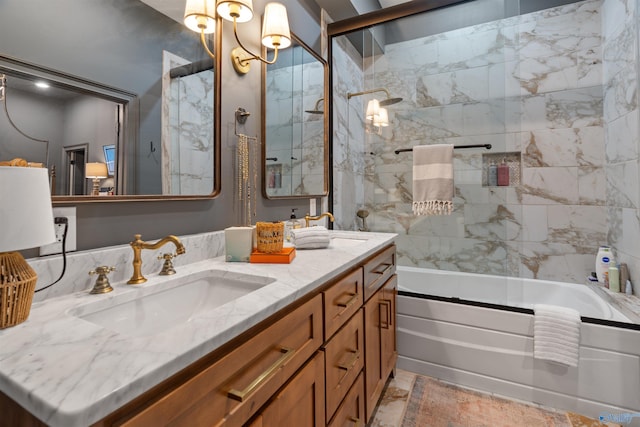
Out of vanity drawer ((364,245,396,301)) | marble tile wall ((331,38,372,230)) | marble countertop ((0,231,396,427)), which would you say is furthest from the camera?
marble tile wall ((331,38,372,230))

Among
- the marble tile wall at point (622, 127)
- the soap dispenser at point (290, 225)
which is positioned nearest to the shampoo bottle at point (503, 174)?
the marble tile wall at point (622, 127)

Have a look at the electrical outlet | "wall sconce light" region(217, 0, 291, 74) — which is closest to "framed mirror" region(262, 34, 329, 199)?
"wall sconce light" region(217, 0, 291, 74)

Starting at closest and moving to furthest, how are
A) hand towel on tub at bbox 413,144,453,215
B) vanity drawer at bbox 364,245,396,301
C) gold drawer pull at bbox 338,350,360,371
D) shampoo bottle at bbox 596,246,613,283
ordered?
gold drawer pull at bbox 338,350,360,371 < vanity drawer at bbox 364,245,396,301 < shampoo bottle at bbox 596,246,613,283 < hand towel on tub at bbox 413,144,453,215

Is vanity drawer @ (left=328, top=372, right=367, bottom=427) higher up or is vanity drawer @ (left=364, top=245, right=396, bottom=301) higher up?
vanity drawer @ (left=364, top=245, right=396, bottom=301)

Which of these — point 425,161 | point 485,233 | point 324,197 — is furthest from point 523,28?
point 324,197

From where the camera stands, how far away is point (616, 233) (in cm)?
209

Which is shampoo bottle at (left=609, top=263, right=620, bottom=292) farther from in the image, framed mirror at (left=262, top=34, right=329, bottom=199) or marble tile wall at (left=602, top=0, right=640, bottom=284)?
framed mirror at (left=262, top=34, right=329, bottom=199)

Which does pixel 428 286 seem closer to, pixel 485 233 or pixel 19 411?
pixel 485 233

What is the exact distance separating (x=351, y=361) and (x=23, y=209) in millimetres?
1037

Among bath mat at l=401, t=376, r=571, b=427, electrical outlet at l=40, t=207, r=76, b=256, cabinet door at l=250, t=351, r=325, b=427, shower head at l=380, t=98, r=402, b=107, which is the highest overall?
shower head at l=380, t=98, r=402, b=107

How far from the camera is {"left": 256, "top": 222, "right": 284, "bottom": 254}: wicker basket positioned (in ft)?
3.70

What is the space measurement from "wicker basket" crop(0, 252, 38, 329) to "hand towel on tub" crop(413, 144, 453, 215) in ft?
7.21

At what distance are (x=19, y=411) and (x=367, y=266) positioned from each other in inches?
43.5

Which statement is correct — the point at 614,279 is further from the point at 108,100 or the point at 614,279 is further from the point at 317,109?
the point at 108,100
